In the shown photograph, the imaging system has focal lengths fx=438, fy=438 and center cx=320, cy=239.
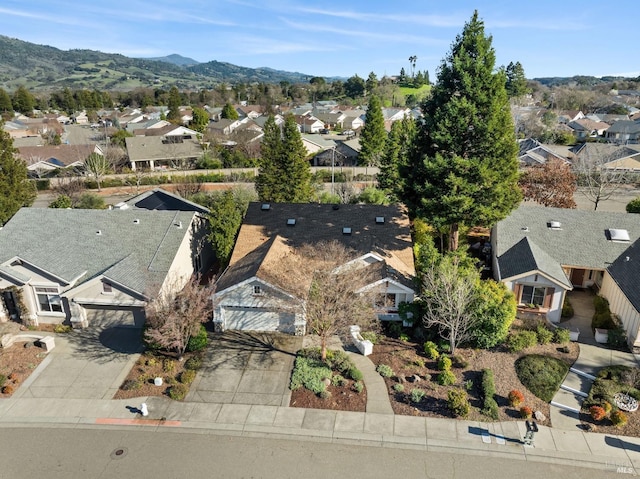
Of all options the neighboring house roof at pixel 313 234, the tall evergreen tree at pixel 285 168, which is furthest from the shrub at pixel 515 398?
the tall evergreen tree at pixel 285 168

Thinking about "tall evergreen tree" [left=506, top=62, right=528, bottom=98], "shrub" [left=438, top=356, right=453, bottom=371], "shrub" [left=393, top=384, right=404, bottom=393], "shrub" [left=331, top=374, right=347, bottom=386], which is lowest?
"shrub" [left=331, top=374, right=347, bottom=386]

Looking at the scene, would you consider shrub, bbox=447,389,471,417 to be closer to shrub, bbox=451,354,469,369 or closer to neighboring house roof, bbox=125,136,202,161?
shrub, bbox=451,354,469,369

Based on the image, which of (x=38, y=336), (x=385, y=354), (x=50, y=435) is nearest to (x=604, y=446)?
(x=385, y=354)

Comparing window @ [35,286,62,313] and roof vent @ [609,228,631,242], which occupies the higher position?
roof vent @ [609,228,631,242]

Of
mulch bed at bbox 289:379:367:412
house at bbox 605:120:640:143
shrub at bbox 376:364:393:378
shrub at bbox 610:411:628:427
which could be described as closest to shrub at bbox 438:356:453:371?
shrub at bbox 376:364:393:378

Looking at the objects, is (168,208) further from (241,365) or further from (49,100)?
(49,100)

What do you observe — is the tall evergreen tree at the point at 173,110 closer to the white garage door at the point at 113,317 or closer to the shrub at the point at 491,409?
the white garage door at the point at 113,317
